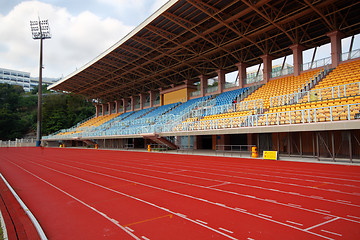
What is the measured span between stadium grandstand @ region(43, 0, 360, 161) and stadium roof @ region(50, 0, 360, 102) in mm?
103

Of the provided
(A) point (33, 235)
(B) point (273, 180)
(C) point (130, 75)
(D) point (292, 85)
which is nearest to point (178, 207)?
(A) point (33, 235)

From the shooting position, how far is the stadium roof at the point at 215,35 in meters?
20.1

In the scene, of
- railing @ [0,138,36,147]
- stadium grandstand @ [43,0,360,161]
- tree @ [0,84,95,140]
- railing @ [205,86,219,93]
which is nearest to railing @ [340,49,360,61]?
stadium grandstand @ [43,0,360,161]

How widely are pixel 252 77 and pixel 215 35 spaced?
666cm

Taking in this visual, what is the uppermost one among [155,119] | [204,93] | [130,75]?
[130,75]

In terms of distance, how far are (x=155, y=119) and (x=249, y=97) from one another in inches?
570

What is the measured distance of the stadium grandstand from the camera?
47.0 ft

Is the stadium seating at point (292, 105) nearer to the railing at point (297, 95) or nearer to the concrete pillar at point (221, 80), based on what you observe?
the railing at point (297, 95)

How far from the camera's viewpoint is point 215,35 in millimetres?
25891

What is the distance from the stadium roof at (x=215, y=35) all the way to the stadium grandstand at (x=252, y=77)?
103mm

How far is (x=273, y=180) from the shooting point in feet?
28.1

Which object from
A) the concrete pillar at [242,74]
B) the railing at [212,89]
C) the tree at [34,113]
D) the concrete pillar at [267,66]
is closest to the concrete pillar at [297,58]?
the concrete pillar at [267,66]

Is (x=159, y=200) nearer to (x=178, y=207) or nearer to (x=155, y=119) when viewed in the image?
(x=178, y=207)

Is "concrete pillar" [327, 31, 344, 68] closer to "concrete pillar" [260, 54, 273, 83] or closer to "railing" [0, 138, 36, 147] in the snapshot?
"concrete pillar" [260, 54, 273, 83]
